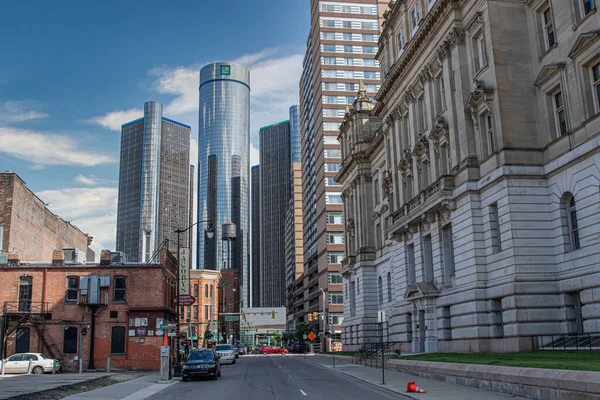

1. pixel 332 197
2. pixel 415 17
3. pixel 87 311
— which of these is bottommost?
pixel 87 311

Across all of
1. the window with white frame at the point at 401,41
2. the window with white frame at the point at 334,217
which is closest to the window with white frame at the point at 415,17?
the window with white frame at the point at 401,41

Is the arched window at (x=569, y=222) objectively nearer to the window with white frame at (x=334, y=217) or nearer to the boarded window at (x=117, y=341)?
the boarded window at (x=117, y=341)

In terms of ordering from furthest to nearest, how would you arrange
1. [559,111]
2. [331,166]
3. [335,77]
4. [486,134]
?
[331,166]
[335,77]
[486,134]
[559,111]

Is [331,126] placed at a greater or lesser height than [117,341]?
greater

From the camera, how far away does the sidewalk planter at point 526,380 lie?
584 inches

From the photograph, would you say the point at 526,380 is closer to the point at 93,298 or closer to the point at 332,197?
the point at 93,298

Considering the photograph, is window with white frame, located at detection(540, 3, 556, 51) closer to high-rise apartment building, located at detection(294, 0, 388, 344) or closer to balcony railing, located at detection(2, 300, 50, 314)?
balcony railing, located at detection(2, 300, 50, 314)

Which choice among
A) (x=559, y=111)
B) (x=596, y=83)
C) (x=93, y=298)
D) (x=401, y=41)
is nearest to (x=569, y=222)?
(x=559, y=111)

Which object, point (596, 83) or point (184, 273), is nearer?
point (596, 83)

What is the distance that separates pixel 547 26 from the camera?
32719 millimetres

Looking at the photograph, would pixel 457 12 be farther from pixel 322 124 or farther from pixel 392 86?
pixel 322 124

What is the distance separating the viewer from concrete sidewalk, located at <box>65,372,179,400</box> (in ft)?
73.5

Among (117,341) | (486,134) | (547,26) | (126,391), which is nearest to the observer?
(126,391)

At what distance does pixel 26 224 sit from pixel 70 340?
2375 cm
